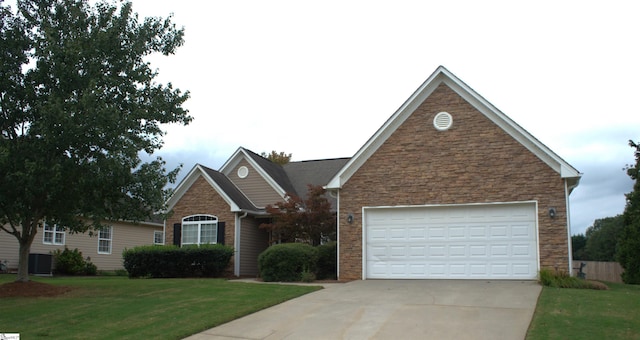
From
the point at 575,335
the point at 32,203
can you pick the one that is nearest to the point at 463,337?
the point at 575,335

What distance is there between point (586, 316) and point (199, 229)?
16.9 m

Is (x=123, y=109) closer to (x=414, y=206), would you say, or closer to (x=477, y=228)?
(x=414, y=206)

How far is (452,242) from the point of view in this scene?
17328 mm

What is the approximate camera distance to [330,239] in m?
21.6

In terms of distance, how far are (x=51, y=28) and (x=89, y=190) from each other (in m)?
4.26

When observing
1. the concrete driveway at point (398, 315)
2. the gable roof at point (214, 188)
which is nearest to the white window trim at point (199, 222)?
the gable roof at point (214, 188)

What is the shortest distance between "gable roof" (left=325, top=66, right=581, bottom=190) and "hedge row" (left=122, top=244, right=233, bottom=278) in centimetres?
591

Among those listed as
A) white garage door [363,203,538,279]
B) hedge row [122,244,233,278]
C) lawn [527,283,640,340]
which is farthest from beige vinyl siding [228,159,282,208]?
lawn [527,283,640,340]

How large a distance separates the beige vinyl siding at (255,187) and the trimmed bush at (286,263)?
6547mm

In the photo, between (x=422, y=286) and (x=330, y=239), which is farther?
(x=330, y=239)

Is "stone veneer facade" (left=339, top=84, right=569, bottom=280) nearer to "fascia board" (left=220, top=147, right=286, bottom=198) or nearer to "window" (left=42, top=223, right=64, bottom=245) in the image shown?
"fascia board" (left=220, top=147, right=286, bottom=198)

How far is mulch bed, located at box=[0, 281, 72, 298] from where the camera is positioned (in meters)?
14.4

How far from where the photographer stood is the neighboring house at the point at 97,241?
25.9 m

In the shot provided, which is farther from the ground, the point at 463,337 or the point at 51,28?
the point at 51,28
